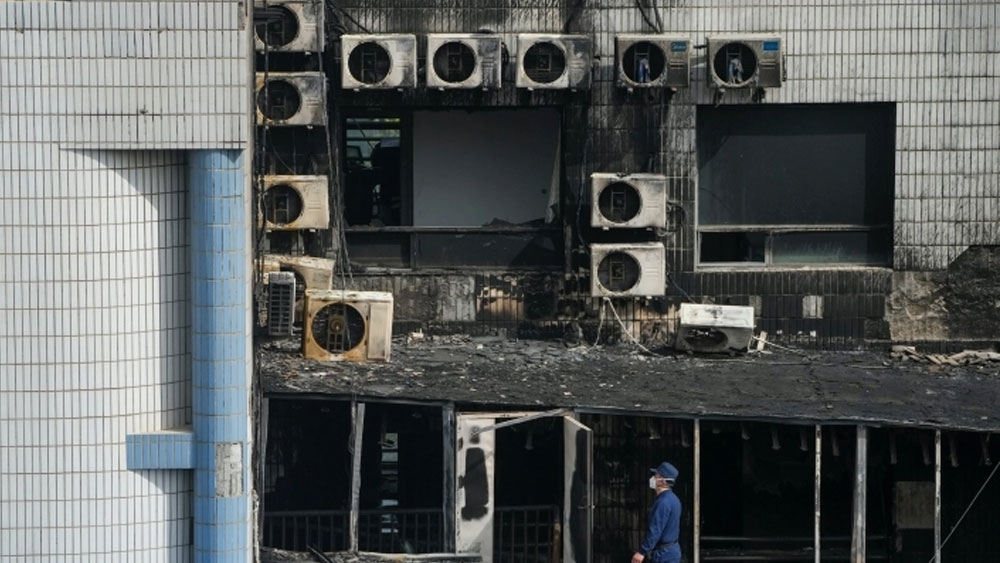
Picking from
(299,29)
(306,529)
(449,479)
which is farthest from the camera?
(299,29)

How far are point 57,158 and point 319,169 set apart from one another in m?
5.11

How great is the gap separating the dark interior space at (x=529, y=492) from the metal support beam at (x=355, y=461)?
1.40 metres

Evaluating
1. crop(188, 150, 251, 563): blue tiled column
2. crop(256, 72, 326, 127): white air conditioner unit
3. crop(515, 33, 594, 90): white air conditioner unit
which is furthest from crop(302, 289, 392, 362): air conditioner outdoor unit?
crop(188, 150, 251, 563): blue tiled column

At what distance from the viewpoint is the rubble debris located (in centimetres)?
2362

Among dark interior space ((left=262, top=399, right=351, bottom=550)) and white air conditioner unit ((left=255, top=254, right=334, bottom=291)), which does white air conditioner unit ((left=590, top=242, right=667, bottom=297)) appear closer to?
white air conditioner unit ((left=255, top=254, right=334, bottom=291))

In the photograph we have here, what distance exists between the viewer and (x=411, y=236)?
2416 centimetres

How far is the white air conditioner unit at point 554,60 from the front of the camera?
2316 cm

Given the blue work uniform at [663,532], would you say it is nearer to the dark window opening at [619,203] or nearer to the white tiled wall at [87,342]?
the dark window opening at [619,203]

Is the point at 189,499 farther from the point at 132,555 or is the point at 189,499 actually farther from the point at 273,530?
the point at 273,530

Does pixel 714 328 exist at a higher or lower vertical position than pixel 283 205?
lower

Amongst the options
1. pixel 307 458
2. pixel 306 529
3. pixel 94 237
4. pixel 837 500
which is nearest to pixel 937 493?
pixel 837 500

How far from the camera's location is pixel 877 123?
23.9 m

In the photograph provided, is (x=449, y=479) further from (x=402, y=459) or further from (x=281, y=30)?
(x=281, y=30)

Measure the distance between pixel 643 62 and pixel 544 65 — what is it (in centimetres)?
95
